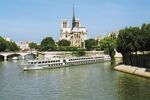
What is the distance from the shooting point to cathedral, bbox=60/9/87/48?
144000mm

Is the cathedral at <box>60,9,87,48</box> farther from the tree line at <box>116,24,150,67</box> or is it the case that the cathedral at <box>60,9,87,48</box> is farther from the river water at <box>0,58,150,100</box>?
the river water at <box>0,58,150,100</box>

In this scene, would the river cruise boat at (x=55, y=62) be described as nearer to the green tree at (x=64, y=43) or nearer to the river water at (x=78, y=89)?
the river water at (x=78, y=89)

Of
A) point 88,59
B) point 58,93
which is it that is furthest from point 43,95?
point 88,59

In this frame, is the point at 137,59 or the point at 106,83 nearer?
the point at 106,83

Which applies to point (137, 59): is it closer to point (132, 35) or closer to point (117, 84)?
point (132, 35)

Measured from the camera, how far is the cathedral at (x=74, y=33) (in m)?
144

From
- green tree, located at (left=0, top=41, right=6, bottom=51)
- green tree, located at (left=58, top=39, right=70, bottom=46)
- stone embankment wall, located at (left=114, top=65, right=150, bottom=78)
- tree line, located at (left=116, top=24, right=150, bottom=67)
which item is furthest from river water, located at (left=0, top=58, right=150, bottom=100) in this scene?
green tree, located at (left=58, top=39, right=70, bottom=46)

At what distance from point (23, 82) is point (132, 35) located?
1790 centimetres

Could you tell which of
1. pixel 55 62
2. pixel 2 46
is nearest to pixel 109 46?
pixel 2 46

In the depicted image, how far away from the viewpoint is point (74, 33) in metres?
147

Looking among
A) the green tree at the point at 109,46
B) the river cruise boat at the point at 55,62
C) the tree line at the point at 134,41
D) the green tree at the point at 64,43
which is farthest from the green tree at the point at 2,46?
the tree line at the point at 134,41

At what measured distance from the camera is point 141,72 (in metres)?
43.6

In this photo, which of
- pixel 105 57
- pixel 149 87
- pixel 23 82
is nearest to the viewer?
pixel 149 87

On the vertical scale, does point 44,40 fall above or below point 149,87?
above
